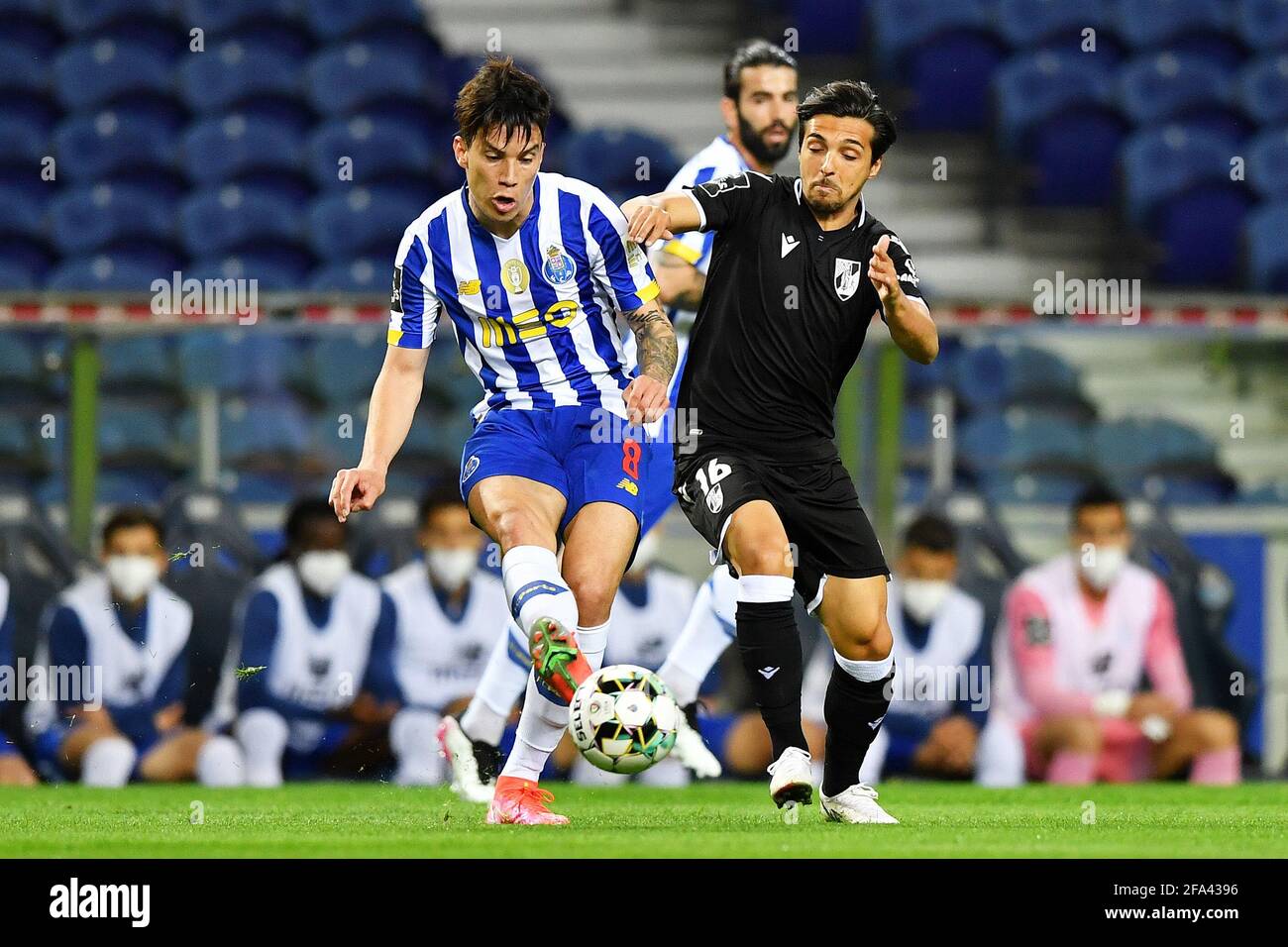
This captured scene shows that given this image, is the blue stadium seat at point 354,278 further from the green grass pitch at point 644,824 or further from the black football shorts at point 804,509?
the black football shorts at point 804,509

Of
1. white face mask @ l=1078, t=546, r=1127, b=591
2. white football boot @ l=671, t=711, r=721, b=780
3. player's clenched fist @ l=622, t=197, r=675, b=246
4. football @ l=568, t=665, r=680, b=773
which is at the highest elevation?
player's clenched fist @ l=622, t=197, r=675, b=246

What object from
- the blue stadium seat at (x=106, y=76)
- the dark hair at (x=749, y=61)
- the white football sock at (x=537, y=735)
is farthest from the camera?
the blue stadium seat at (x=106, y=76)

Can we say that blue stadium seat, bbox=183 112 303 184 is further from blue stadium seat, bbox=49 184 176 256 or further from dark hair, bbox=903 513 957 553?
dark hair, bbox=903 513 957 553

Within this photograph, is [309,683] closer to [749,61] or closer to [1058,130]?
[749,61]

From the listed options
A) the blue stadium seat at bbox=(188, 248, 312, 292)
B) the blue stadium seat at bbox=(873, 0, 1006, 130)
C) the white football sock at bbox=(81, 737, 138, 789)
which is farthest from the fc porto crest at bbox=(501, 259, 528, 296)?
the blue stadium seat at bbox=(873, 0, 1006, 130)

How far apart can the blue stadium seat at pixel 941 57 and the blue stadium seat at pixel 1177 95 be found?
801mm

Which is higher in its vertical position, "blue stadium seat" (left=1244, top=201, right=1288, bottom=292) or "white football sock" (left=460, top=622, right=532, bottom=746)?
"blue stadium seat" (left=1244, top=201, right=1288, bottom=292)

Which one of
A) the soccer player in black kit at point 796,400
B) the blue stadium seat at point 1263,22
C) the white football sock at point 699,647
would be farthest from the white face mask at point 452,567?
the blue stadium seat at point 1263,22

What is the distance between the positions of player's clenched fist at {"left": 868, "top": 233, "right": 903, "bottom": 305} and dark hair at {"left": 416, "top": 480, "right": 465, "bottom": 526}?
323cm

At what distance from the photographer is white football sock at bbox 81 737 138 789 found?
8117mm

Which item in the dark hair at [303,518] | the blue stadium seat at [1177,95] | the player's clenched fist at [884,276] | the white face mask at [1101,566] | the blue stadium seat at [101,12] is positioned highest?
the blue stadium seat at [101,12]

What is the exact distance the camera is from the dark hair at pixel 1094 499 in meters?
8.70

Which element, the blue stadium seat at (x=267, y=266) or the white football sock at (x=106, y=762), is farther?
the blue stadium seat at (x=267, y=266)
